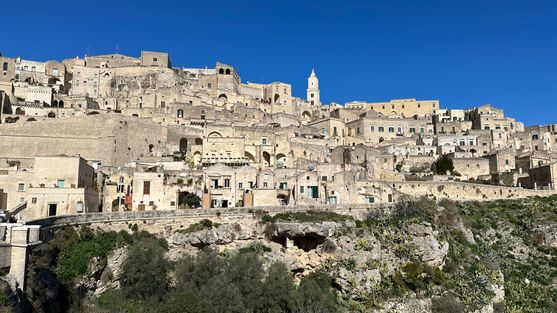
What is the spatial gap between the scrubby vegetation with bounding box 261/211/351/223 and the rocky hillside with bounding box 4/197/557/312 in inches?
3.2

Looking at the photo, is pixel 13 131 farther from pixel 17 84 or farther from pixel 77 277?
pixel 77 277

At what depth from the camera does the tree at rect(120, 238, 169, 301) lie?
2662 cm

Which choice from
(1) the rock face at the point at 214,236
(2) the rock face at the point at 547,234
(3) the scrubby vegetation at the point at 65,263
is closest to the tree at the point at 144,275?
(3) the scrubby vegetation at the point at 65,263

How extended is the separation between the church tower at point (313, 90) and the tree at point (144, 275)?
253ft

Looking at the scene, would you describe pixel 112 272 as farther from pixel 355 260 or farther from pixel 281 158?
pixel 281 158

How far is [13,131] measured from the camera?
5194 centimetres

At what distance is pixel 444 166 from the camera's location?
5872 cm

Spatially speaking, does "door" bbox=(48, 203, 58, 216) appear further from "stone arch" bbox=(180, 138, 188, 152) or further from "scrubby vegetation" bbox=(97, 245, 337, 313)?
"stone arch" bbox=(180, 138, 188, 152)

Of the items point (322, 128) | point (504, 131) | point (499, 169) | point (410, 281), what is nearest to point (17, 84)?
point (322, 128)

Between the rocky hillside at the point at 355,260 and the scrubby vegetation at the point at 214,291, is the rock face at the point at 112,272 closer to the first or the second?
the rocky hillside at the point at 355,260

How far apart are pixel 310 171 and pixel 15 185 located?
23083mm

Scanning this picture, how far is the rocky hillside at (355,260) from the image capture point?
26906 mm

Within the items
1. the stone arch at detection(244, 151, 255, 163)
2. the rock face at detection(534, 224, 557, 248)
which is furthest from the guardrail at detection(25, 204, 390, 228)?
the stone arch at detection(244, 151, 255, 163)

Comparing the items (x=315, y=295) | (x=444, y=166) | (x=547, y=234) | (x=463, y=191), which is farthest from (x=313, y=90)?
(x=315, y=295)
